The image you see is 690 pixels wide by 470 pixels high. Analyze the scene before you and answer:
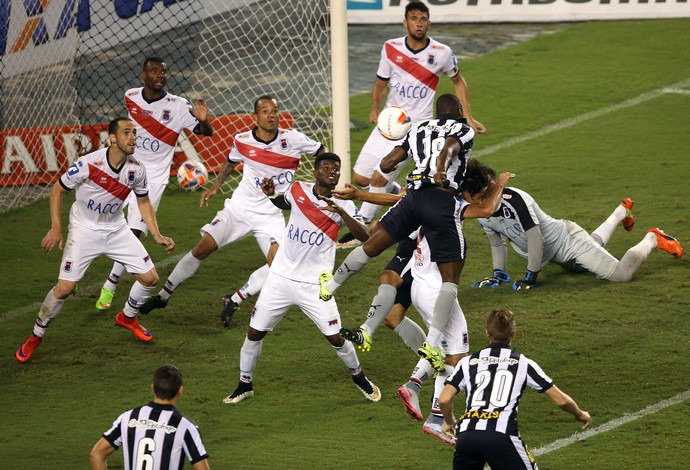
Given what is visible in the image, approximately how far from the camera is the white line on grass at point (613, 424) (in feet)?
29.3

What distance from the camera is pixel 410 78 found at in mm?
13664

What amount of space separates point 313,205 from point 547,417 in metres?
2.38

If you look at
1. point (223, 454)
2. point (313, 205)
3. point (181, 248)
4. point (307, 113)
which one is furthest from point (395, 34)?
point (223, 454)

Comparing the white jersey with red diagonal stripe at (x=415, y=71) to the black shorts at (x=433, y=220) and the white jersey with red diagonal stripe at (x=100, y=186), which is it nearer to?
the white jersey with red diagonal stripe at (x=100, y=186)

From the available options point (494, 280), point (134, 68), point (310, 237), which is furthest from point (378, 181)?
point (134, 68)

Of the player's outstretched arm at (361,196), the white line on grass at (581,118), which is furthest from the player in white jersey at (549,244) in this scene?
the white line on grass at (581,118)

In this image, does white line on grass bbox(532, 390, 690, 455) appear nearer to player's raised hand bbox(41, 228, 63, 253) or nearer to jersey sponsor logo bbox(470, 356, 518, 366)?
jersey sponsor logo bbox(470, 356, 518, 366)

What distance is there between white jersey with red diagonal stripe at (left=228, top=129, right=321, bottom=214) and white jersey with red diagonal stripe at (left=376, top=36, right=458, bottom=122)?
2.09 metres

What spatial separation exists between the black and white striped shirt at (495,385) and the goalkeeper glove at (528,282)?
4.91 metres

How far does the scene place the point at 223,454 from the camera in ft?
29.2

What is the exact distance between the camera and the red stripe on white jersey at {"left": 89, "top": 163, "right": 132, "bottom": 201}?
Result: 1080 cm

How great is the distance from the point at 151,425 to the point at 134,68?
492 inches

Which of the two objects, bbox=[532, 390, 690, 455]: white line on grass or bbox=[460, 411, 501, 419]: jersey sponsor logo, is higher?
bbox=[460, 411, 501, 419]: jersey sponsor logo

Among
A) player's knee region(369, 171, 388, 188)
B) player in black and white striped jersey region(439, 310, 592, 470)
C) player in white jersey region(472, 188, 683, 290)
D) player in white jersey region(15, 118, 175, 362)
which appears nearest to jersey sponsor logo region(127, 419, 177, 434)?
player in black and white striped jersey region(439, 310, 592, 470)
